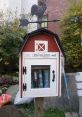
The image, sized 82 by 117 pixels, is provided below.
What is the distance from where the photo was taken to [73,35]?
48.5 feet

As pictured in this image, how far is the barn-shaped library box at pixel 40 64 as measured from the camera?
16.0ft

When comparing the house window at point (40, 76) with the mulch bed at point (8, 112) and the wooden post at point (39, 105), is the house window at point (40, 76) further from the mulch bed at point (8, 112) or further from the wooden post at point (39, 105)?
the mulch bed at point (8, 112)

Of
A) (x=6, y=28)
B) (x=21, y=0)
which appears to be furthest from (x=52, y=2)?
(x=6, y=28)

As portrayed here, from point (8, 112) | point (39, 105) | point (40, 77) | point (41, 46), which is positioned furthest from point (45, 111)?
point (41, 46)

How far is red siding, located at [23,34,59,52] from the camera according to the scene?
15.9 feet

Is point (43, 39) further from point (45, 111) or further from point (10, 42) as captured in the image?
point (10, 42)

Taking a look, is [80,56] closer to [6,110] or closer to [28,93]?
[6,110]

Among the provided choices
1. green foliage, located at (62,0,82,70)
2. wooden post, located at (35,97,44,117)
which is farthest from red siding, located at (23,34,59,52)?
green foliage, located at (62,0,82,70)

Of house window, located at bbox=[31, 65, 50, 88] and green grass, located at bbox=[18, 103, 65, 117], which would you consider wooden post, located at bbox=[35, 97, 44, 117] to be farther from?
green grass, located at bbox=[18, 103, 65, 117]

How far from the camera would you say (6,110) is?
5898 mm

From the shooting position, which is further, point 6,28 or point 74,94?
point 6,28

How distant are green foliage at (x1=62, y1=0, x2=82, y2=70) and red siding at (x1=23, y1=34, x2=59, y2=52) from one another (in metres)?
9.56

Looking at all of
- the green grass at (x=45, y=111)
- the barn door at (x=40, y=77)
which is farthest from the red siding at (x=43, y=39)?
the green grass at (x=45, y=111)

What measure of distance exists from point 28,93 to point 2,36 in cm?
875
